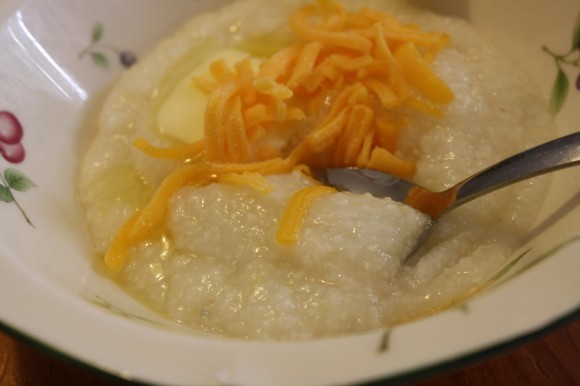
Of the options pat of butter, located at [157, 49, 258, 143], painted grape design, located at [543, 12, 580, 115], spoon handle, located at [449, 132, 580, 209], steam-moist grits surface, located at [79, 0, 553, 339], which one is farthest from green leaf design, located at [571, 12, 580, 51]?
pat of butter, located at [157, 49, 258, 143]

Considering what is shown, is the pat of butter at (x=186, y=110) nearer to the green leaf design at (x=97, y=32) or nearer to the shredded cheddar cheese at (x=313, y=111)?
the shredded cheddar cheese at (x=313, y=111)

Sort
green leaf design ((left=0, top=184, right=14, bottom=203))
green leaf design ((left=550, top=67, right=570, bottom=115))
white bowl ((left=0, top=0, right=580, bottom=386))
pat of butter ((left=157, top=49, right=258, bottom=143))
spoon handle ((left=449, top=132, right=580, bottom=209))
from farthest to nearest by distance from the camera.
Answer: pat of butter ((left=157, top=49, right=258, bottom=143)), green leaf design ((left=550, top=67, right=570, bottom=115)), green leaf design ((left=0, top=184, right=14, bottom=203)), spoon handle ((left=449, top=132, right=580, bottom=209)), white bowl ((left=0, top=0, right=580, bottom=386))

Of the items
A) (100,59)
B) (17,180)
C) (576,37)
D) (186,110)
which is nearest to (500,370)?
(576,37)

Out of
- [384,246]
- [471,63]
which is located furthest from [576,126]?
[384,246]

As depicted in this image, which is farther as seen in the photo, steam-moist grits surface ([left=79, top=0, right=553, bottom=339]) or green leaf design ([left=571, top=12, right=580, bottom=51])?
green leaf design ([left=571, top=12, right=580, bottom=51])

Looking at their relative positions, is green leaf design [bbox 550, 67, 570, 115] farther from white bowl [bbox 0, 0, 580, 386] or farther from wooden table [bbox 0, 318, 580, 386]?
wooden table [bbox 0, 318, 580, 386]

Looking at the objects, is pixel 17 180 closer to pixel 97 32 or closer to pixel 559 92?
pixel 97 32

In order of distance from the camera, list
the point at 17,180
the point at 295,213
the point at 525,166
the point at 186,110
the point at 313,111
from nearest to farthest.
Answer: the point at 525,166 < the point at 295,213 < the point at 17,180 < the point at 313,111 < the point at 186,110
